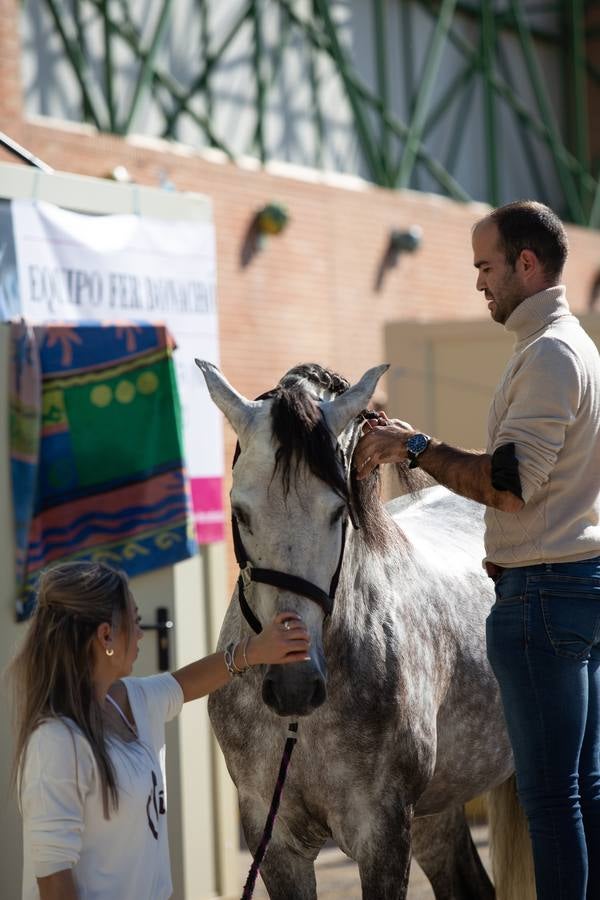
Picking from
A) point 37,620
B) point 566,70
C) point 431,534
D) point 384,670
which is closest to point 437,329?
point 431,534

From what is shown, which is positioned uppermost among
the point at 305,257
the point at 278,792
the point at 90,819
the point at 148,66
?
the point at 148,66

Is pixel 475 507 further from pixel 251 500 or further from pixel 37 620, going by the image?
pixel 37 620

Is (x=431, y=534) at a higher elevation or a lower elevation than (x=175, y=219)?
lower

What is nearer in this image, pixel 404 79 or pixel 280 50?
pixel 280 50

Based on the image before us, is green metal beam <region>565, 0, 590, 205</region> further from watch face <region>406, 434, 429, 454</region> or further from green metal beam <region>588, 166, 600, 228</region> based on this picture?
watch face <region>406, 434, 429, 454</region>

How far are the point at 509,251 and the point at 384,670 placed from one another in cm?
105

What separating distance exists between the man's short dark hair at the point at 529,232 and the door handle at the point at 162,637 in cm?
244

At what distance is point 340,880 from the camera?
19.1 ft

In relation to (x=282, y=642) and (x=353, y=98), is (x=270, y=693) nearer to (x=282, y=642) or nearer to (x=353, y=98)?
(x=282, y=642)

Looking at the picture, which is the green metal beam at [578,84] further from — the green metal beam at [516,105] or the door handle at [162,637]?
the door handle at [162,637]

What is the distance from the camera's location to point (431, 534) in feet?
13.8

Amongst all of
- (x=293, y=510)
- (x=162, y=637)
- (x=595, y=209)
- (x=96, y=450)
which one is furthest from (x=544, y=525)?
(x=595, y=209)

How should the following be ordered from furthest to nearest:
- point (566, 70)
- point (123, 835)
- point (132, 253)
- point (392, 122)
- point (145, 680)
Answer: point (566, 70) → point (392, 122) → point (132, 253) → point (145, 680) → point (123, 835)

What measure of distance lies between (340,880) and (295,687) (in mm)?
3347
